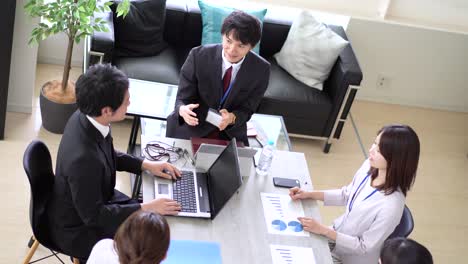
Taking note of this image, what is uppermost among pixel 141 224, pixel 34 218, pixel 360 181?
pixel 141 224

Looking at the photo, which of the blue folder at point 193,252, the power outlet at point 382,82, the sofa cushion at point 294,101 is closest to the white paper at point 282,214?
the blue folder at point 193,252

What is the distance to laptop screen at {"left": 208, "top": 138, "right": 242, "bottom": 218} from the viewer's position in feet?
9.60

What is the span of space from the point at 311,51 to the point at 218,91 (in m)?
1.55

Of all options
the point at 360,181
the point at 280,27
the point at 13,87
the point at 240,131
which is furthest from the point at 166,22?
the point at 360,181

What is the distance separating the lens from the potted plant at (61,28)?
4051 millimetres

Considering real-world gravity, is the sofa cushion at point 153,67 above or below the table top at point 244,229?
below

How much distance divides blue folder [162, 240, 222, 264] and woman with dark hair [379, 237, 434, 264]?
2.32 ft

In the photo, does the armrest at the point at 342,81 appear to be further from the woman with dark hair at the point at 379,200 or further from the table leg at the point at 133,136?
the woman with dark hair at the point at 379,200

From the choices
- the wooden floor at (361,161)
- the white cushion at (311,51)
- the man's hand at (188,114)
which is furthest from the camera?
the white cushion at (311,51)

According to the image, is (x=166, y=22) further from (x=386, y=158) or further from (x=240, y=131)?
(x=386, y=158)

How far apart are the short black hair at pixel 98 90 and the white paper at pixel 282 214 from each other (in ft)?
2.93

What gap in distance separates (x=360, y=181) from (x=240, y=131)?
2.75 ft

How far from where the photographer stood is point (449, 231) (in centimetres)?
462

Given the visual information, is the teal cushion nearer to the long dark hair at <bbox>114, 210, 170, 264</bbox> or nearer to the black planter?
the black planter
